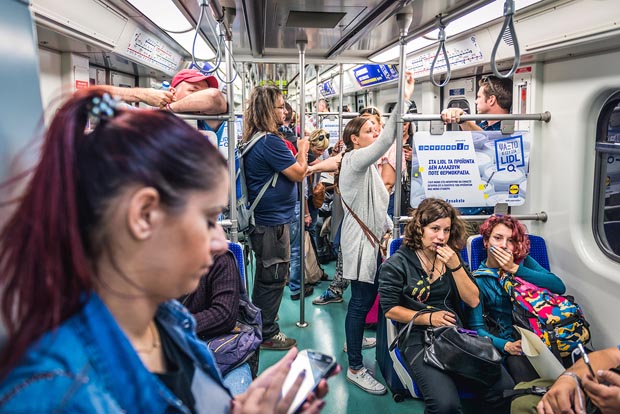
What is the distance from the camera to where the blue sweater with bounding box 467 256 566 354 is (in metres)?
2.59

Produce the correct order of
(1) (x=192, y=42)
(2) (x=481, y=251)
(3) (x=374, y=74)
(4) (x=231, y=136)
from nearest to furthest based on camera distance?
(4) (x=231, y=136) < (2) (x=481, y=251) < (1) (x=192, y=42) < (3) (x=374, y=74)

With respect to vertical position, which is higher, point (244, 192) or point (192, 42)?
point (192, 42)

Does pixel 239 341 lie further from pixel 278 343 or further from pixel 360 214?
pixel 278 343

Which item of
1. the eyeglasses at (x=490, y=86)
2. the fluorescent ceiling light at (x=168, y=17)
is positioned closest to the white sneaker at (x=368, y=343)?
the eyeglasses at (x=490, y=86)

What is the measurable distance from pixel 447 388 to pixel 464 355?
7.5 inches

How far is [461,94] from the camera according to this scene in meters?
5.17

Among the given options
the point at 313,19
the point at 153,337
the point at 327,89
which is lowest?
the point at 153,337

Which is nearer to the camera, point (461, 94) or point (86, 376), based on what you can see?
point (86, 376)

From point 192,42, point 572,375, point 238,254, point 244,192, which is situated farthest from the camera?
point 192,42

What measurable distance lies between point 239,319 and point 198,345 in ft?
3.78

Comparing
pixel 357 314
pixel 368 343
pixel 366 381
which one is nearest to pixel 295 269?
pixel 368 343

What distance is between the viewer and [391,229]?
3.23m

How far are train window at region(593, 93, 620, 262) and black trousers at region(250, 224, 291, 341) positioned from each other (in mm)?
2189

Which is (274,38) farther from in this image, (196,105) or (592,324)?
(592,324)
